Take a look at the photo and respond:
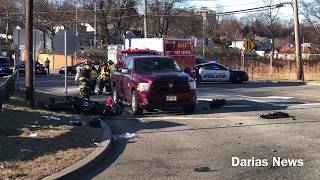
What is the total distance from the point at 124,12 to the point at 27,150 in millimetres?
72280

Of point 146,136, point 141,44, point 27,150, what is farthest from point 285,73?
point 27,150

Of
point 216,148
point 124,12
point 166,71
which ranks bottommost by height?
point 216,148

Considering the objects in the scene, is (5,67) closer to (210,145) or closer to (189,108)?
(189,108)

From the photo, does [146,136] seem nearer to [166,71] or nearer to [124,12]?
[166,71]

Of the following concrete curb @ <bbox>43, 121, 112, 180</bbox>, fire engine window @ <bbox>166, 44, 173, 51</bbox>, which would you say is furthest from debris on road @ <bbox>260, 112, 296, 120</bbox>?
fire engine window @ <bbox>166, 44, 173, 51</bbox>

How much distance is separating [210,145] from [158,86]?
19.2 feet

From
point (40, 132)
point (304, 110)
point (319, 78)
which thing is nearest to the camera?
point (40, 132)

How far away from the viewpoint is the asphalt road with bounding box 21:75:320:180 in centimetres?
880

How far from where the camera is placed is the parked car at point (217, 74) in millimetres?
37188

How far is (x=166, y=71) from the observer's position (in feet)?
58.9

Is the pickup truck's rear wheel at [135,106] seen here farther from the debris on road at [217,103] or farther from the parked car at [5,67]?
the parked car at [5,67]

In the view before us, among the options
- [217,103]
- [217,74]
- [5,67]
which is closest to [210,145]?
[217,103]

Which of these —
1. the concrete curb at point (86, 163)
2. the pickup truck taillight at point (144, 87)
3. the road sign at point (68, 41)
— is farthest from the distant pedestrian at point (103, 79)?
the concrete curb at point (86, 163)

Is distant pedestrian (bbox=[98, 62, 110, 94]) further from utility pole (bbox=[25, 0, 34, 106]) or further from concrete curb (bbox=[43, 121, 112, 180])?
concrete curb (bbox=[43, 121, 112, 180])
